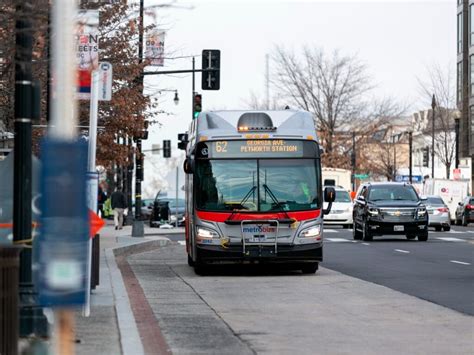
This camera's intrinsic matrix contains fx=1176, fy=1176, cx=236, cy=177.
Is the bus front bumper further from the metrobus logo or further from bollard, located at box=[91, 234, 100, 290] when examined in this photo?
bollard, located at box=[91, 234, 100, 290]

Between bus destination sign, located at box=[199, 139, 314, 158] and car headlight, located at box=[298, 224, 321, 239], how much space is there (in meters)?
1.41

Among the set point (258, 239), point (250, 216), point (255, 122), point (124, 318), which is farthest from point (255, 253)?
point (124, 318)

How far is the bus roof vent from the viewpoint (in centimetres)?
2211

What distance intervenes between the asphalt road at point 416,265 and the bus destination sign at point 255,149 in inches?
102

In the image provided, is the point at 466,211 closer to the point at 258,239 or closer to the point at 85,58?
the point at 258,239

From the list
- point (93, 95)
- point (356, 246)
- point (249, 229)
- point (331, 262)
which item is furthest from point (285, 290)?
point (356, 246)

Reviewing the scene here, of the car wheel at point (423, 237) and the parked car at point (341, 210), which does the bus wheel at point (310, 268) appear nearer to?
the car wheel at point (423, 237)

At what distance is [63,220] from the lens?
6.38 meters

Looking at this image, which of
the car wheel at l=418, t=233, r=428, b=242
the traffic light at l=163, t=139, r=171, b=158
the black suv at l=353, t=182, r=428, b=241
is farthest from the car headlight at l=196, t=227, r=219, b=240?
the traffic light at l=163, t=139, r=171, b=158

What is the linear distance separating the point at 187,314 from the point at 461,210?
45052 mm

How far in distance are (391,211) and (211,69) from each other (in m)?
6.89

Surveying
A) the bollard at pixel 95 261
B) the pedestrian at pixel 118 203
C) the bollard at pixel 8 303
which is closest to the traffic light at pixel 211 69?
the pedestrian at pixel 118 203

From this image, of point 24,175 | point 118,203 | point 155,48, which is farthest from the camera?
point 118,203

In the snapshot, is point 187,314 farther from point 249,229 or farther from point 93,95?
point 249,229
